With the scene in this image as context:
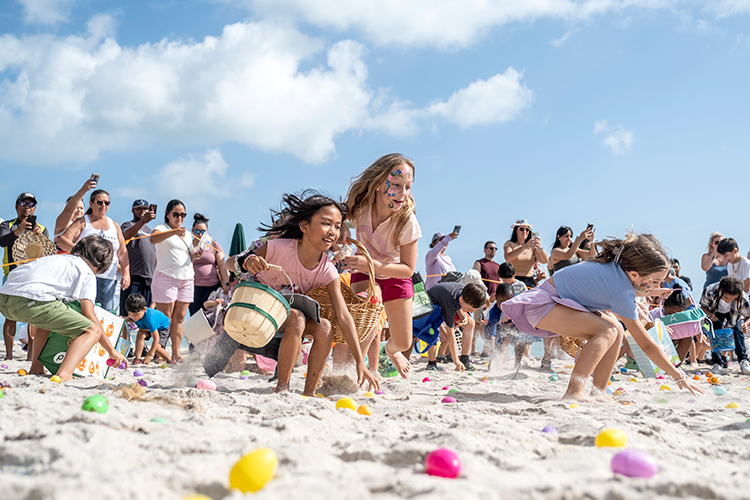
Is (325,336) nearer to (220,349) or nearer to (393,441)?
(220,349)

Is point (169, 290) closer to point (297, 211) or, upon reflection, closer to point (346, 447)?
point (297, 211)

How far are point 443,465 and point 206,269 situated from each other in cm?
660

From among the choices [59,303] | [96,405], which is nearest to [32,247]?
[59,303]

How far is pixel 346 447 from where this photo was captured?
209 cm

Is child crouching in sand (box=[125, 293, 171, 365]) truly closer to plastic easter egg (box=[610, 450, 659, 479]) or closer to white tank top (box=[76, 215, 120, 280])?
white tank top (box=[76, 215, 120, 280])

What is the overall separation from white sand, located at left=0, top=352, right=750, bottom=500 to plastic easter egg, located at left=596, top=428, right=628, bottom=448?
8 centimetres

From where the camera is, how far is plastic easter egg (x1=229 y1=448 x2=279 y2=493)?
57.7 inches

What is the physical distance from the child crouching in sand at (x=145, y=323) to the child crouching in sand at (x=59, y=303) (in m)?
1.73

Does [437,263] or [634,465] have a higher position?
[437,263]

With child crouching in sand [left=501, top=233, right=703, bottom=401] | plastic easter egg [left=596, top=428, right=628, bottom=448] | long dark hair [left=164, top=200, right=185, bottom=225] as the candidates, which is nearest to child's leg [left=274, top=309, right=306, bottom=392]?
child crouching in sand [left=501, top=233, right=703, bottom=401]

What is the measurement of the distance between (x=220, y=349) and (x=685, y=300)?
6.40 meters

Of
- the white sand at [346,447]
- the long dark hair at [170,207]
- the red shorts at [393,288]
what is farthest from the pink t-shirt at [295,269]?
the long dark hair at [170,207]

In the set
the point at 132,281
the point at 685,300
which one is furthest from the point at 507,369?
the point at 132,281

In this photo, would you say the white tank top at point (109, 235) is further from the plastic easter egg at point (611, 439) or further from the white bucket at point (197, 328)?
the plastic easter egg at point (611, 439)
